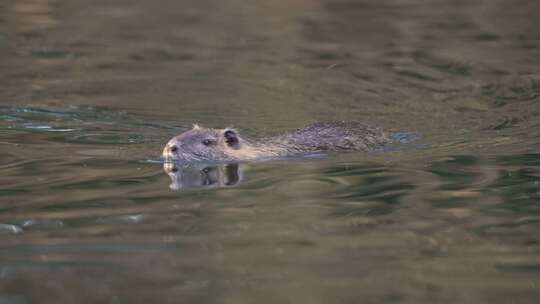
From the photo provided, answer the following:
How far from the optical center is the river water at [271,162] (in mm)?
5156

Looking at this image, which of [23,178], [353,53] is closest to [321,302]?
[23,178]

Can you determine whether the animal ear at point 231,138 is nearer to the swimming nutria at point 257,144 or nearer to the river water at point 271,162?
the swimming nutria at point 257,144

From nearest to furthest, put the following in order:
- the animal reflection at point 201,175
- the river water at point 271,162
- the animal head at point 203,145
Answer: the river water at point 271,162
the animal reflection at point 201,175
the animal head at point 203,145

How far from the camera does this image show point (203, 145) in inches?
344

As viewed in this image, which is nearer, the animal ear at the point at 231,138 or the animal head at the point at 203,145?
the animal head at the point at 203,145

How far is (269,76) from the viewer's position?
12797 millimetres

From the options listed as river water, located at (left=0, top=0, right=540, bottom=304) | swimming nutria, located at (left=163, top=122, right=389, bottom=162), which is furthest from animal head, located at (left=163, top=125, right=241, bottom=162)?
river water, located at (left=0, top=0, right=540, bottom=304)

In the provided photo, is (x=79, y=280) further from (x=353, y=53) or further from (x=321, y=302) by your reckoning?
(x=353, y=53)

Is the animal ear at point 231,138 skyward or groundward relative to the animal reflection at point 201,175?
skyward

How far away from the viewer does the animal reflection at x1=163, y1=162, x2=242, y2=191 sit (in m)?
7.52

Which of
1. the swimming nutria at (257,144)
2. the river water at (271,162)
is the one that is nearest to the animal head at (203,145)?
the swimming nutria at (257,144)

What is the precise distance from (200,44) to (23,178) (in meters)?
7.28

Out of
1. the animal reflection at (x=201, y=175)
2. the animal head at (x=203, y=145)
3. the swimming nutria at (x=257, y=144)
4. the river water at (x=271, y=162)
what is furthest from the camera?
the swimming nutria at (x=257, y=144)

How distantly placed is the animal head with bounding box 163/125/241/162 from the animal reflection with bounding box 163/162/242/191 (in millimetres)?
79
